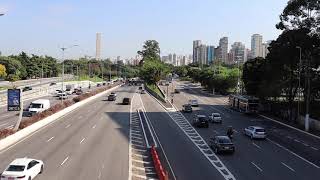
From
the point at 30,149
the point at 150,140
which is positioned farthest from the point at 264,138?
the point at 30,149

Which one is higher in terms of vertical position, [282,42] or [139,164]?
[282,42]

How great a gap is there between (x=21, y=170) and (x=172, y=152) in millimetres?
15108

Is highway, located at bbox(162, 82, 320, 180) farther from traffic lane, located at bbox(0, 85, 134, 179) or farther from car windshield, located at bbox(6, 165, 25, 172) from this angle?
car windshield, located at bbox(6, 165, 25, 172)

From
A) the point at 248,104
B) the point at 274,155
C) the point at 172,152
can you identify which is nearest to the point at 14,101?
the point at 172,152

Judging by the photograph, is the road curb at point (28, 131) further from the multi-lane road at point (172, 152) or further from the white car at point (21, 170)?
the white car at point (21, 170)

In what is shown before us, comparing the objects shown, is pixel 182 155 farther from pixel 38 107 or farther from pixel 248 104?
pixel 248 104

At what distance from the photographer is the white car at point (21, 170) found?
84.5 ft

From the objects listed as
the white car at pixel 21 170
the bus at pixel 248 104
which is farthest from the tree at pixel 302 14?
the white car at pixel 21 170

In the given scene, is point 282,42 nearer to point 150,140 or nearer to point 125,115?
point 125,115

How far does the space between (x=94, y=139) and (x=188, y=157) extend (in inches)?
448

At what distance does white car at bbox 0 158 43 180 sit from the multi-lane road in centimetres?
86

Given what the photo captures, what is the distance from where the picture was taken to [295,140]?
4919 cm

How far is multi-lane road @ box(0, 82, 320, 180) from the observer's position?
1217 inches

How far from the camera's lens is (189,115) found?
72938 millimetres
